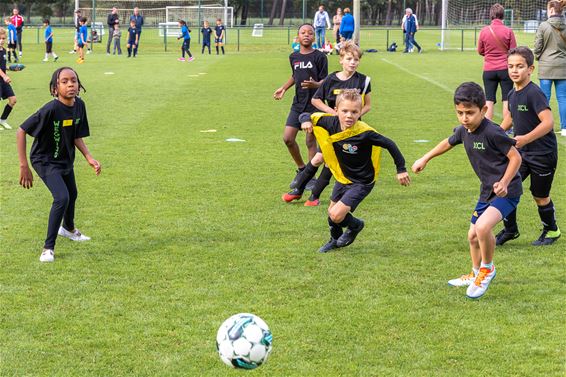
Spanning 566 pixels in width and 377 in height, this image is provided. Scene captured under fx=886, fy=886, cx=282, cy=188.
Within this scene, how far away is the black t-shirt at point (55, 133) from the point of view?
751 cm

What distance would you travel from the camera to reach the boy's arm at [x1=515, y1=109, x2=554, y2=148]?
731 cm

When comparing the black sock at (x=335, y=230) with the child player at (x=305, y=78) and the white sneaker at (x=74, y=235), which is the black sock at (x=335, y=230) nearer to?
the white sneaker at (x=74, y=235)

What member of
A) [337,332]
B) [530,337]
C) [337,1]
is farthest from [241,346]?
[337,1]

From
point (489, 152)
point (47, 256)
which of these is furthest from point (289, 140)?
point (489, 152)

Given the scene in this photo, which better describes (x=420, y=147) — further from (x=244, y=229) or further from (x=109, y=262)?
(x=109, y=262)

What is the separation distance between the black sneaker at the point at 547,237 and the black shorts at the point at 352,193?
1.61 meters

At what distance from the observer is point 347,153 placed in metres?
7.62

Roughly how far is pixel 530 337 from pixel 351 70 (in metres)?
3.94

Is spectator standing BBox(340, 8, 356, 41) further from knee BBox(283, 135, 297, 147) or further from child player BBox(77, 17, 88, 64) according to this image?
knee BBox(283, 135, 297, 147)

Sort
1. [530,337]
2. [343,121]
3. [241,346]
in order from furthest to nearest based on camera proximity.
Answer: [343,121] < [530,337] < [241,346]

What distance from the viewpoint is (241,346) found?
476 cm

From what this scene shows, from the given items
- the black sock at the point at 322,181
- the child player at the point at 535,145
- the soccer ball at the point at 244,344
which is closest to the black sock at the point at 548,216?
the child player at the point at 535,145

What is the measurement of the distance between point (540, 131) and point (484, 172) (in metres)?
1.08

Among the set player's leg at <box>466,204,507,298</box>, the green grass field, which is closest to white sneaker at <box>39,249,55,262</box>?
the green grass field
